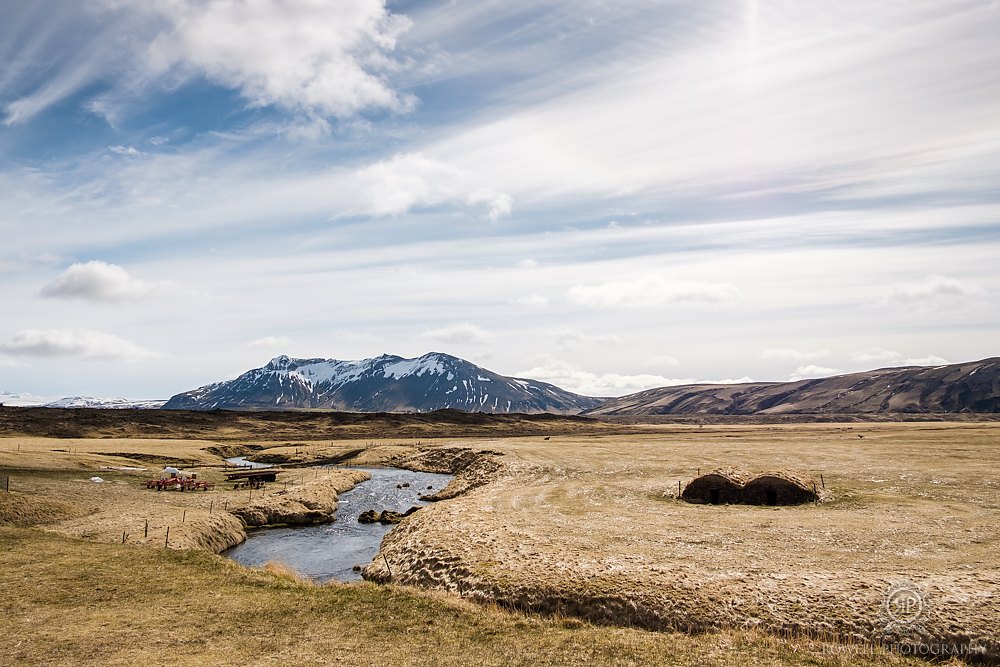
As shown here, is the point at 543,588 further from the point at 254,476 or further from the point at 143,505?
the point at 254,476

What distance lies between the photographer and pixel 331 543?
166ft

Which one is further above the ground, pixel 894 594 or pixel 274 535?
pixel 894 594

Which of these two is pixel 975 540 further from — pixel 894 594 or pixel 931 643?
pixel 931 643

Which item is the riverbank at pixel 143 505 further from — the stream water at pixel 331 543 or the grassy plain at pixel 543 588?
the stream water at pixel 331 543

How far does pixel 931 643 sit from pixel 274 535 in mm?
49684

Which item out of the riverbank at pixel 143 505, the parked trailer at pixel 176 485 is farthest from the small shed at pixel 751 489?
the parked trailer at pixel 176 485

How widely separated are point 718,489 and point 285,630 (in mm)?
41766

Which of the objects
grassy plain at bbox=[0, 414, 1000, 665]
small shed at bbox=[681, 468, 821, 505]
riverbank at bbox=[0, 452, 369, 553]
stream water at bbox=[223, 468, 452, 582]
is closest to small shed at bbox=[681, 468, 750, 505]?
small shed at bbox=[681, 468, 821, 505]

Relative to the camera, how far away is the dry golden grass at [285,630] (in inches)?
870

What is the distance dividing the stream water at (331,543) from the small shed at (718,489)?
97.5ft

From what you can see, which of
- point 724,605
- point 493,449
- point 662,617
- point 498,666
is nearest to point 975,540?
point 724,605

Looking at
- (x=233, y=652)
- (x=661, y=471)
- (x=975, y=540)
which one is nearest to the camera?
(x=233, y=652)

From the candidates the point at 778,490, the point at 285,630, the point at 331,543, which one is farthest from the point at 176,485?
the point at 778,490

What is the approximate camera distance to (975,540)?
35000 millimetres
